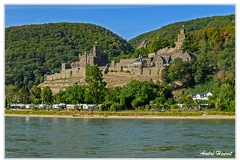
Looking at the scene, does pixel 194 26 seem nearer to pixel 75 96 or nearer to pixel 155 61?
pixel 155 61

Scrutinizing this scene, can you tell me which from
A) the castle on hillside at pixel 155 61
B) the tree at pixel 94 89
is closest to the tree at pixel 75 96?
the tree at pixel 94 89

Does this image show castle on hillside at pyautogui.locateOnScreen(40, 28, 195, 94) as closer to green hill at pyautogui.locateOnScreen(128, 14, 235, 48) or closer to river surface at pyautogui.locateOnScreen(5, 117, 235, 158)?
green hill at pyautogui.locateOnScreen(128, 14, 235, 48)

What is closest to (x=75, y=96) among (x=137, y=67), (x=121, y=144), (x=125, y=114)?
(x=125, y=114)

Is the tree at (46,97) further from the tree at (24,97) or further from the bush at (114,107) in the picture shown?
the bush at (114,107)

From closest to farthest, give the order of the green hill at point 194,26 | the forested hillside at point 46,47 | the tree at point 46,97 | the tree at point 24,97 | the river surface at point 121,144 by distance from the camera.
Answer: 1. the river surface at point 121,144
2. the tree at point 46,97
3. the tree at point 24,97
4. the forested hillside at point 46,47
5. the green hill at point 194,26

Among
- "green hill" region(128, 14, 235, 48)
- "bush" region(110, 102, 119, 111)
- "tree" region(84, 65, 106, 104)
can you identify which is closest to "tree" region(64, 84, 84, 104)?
"tree" region(84, 65, 106, 104)

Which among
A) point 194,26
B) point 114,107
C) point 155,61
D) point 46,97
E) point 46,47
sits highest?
point 194,26

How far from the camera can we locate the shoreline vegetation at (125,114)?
3053cm

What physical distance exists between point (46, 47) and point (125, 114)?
5192cm

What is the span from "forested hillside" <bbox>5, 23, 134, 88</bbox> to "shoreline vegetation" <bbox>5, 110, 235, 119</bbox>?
22284 mm

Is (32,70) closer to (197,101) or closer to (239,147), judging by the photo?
(197,101)

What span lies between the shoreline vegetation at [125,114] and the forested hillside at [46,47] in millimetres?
22284

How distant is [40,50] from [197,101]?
47627 mm

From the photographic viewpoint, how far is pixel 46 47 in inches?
3241
